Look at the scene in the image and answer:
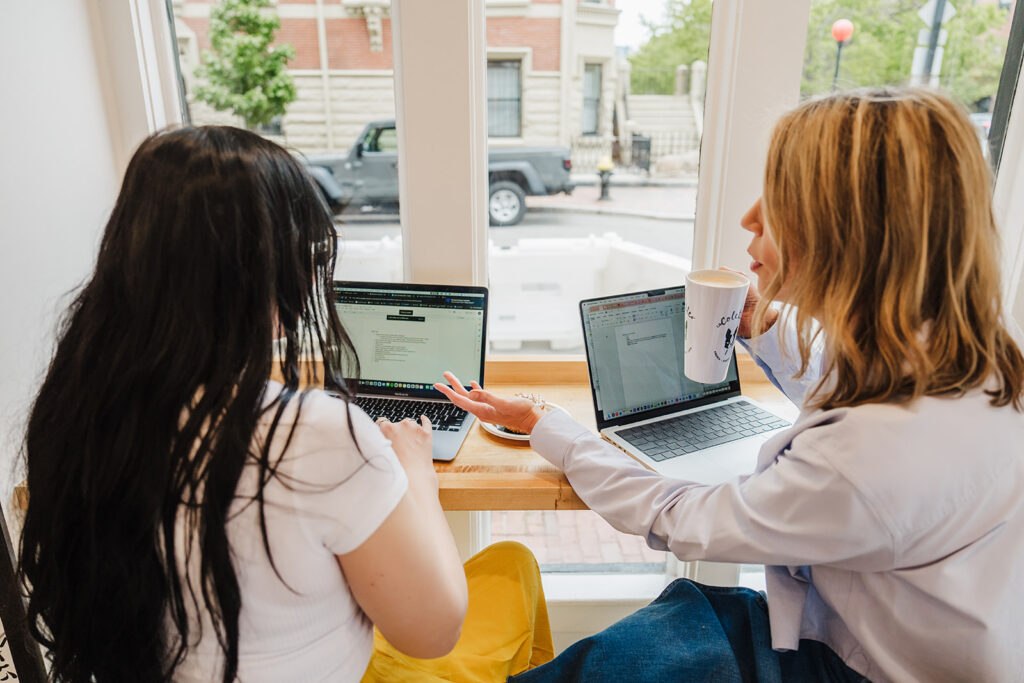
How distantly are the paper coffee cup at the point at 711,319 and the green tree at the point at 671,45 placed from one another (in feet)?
2.04

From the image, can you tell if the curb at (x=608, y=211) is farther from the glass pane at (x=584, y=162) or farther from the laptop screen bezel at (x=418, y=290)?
the laptop screen bezel at (x=418, y=290)

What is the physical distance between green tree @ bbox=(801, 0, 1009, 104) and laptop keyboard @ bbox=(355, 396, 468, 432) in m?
1.07

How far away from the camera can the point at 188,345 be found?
2.31 feet

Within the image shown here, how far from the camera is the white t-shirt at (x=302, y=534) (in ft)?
2.31

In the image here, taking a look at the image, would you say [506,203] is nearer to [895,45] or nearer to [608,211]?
[608,211]

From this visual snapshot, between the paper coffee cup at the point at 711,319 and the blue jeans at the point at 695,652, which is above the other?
the paper coffee cup at the point at 711,319

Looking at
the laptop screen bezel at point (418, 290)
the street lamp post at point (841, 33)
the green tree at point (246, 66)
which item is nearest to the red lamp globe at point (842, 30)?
the street lamp post at point (841, 33)

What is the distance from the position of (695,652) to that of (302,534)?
1.83 ft

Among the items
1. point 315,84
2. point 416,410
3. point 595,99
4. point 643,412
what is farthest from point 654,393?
point 315,84

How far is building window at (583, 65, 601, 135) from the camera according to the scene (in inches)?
63.9

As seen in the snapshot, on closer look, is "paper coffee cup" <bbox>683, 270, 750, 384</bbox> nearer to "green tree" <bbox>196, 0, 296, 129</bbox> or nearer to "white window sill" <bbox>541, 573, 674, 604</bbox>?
"white window sill" <bbox>541, 573, 674, 604</bbox>

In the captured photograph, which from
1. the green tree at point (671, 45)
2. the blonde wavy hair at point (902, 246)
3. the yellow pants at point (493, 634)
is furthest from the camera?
the green tree at point (671, 45)

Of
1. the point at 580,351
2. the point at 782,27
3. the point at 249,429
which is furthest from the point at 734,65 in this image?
the point at 249,429

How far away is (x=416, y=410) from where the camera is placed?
146 centimetres
